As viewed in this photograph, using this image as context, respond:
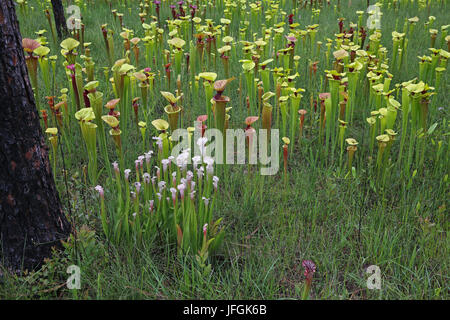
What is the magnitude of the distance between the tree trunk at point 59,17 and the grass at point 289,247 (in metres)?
2.88

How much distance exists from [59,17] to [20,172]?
13.4 ft

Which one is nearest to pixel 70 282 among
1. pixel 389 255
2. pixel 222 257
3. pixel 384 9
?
pixel 222 257

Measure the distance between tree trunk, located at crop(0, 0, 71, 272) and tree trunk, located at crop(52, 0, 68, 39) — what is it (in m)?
3.74

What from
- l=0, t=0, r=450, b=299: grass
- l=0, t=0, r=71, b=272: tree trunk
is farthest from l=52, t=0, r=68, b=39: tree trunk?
l=0, t=0, r=71, b=272: tree trunk

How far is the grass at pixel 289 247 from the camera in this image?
186 centimetres

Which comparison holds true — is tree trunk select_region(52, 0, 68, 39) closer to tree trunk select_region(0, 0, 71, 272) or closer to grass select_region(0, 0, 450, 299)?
grass select_region(0, 0, 450, 299)

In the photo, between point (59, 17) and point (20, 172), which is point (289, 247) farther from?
point (59, 17)

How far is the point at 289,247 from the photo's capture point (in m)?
2.15

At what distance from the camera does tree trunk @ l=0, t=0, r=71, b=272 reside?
68.5 inches

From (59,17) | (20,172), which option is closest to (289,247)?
(20,172)

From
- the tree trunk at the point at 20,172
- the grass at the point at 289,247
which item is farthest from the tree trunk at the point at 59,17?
the tree trunk at the point at 20,172

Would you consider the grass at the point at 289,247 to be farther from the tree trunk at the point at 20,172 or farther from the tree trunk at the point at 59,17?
the tree trunk at the point at 59,17

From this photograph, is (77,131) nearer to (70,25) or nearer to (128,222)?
(128,222)
